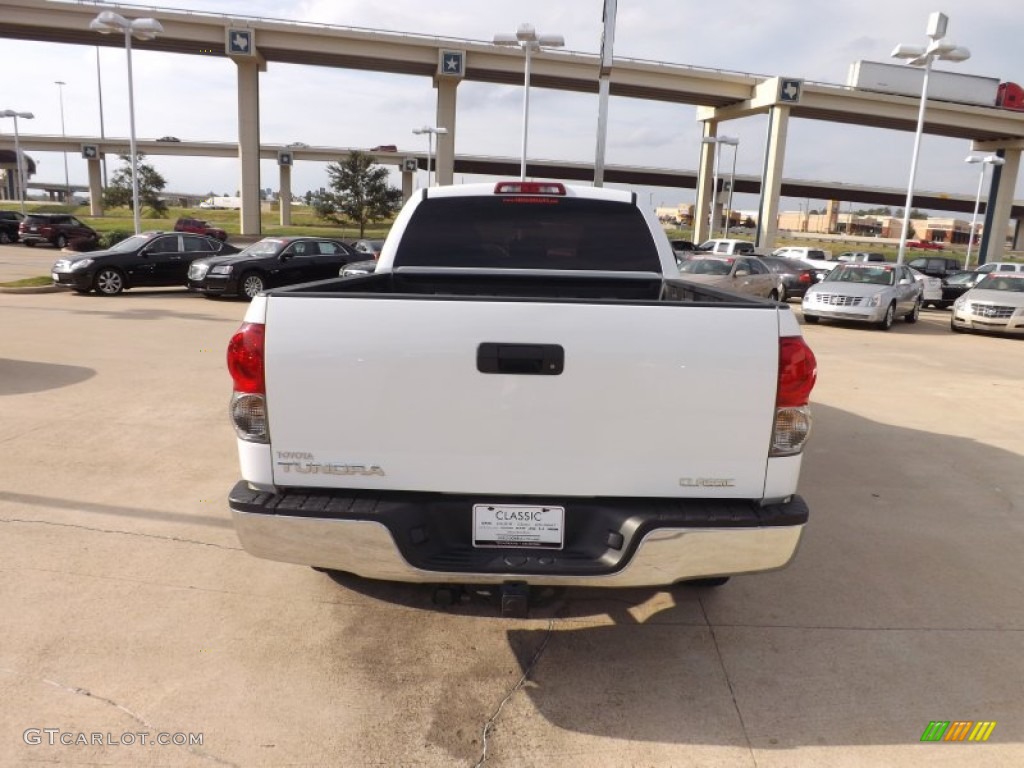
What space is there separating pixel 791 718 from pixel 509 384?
71.0 inches

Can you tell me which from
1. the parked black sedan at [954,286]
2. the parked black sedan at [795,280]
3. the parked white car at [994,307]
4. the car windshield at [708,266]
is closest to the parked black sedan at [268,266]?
the car windshield at [708,266]

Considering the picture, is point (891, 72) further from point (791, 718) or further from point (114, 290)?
point (791, 718)

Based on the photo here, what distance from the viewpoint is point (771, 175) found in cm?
4744

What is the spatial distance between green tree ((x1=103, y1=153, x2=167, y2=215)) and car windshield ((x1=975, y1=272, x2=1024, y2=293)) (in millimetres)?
65315

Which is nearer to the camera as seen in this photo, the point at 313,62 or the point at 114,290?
the point at 114,290

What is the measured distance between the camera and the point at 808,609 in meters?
3.84

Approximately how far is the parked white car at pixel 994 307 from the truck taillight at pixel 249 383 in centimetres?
1842

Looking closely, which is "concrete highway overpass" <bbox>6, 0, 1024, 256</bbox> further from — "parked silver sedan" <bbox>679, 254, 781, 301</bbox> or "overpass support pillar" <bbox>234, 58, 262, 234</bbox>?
"parked silver sedan" <bbox>679, 254, 781, 301</bbox>

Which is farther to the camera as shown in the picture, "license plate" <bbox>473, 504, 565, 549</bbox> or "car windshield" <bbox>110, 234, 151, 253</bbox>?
"car windshield" <bbox>110, 234, 151, 253</bbox>

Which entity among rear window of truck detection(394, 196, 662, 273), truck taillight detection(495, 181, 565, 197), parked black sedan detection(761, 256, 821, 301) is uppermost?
truck taillight detection(495, 181, 565, 197)

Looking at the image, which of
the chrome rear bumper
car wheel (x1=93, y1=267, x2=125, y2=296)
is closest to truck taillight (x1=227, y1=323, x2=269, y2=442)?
the chrome rear bumper

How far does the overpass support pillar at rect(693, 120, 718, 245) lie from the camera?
174 ft

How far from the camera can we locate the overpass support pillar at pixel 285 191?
77569 millimetres

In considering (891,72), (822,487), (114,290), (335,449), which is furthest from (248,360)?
(891,72)
